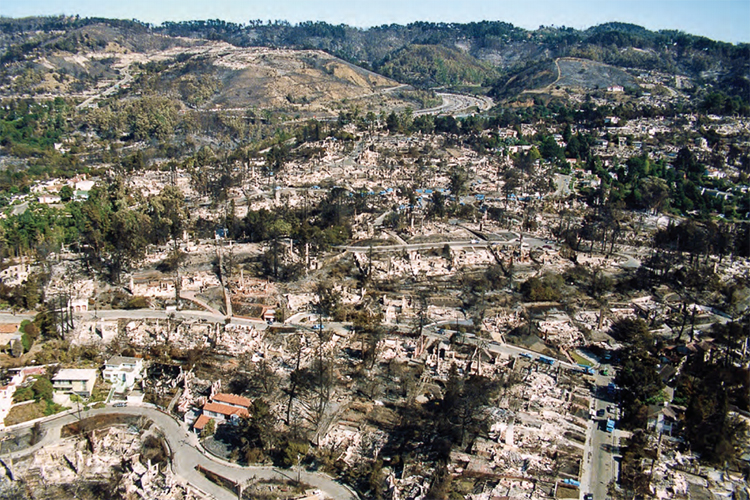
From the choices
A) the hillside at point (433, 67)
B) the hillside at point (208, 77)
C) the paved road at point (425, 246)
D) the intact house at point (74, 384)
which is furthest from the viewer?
the hillside at point (433, 67)

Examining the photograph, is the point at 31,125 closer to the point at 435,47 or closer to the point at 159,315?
the point at 159,315

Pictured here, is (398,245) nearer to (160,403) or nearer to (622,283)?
(622,283)

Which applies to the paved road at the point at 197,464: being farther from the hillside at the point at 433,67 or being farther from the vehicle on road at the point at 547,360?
the hillside at the point at 433,67

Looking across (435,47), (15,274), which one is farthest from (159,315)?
(435,47)

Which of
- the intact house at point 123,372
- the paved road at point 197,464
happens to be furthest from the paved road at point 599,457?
the intact house at point 123,372

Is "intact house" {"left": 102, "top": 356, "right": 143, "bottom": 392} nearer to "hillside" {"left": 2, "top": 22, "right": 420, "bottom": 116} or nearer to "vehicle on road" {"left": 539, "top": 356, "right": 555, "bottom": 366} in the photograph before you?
"vehicle on road" {"left": 539, "top": 356, "right": 555, "bottom": 366}

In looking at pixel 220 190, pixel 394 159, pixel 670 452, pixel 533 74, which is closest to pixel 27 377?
pixel 670 452
